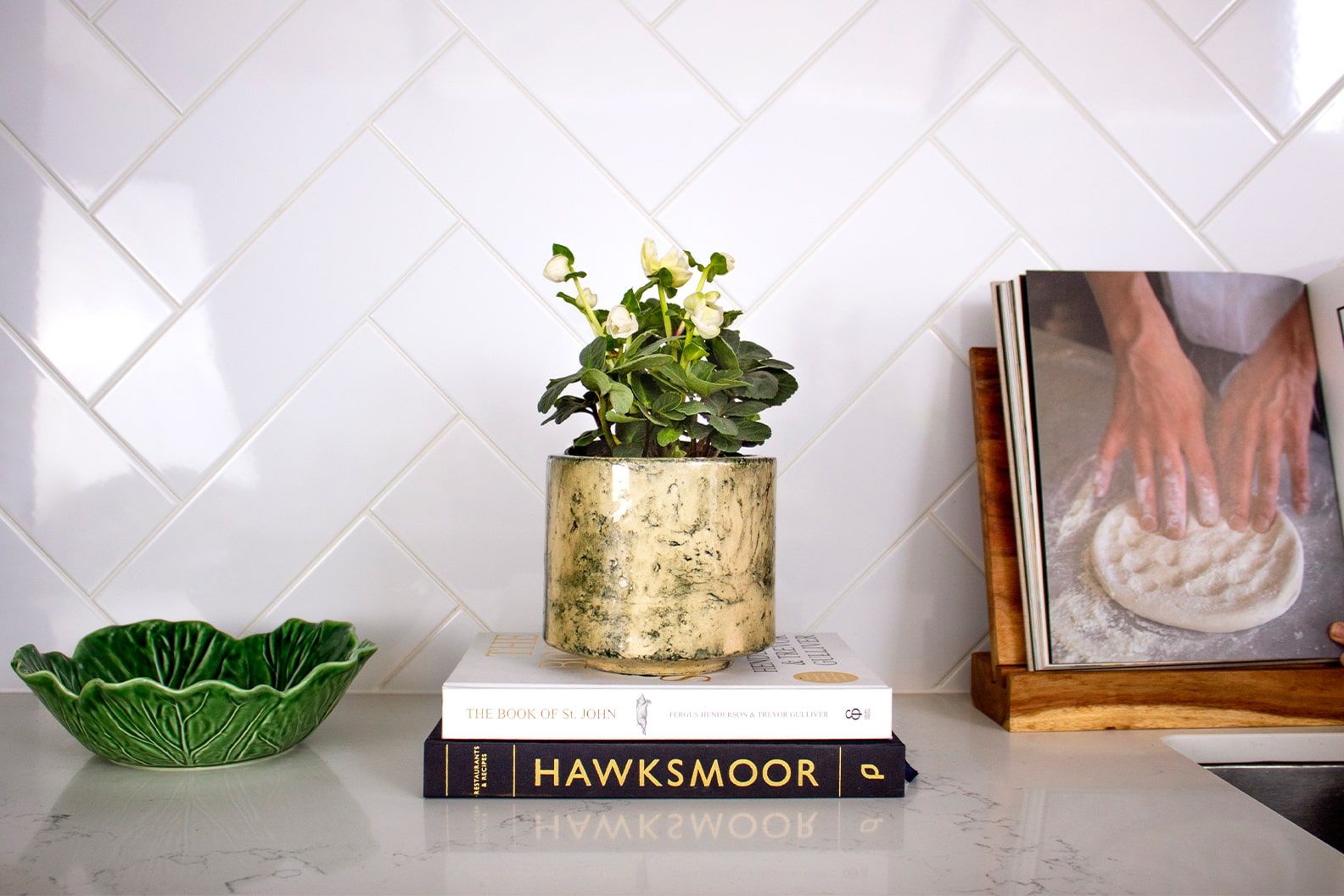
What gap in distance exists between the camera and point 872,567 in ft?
3.32

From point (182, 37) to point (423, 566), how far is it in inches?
21.8

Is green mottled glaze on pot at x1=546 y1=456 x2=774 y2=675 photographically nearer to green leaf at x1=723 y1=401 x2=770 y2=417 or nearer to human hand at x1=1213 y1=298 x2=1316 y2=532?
green leaf at x1=723 y1=401 x2=770 y2=417

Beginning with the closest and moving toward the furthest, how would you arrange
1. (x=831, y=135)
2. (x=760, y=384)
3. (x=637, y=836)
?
(x=637, y=836), (x=760, y=384), (x=831, y=135)

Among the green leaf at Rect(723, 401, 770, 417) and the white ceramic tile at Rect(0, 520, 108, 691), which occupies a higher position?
the green leaf at Rect(723, 401, 770, 417)

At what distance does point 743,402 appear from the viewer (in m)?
0.74

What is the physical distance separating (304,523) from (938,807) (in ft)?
2.07

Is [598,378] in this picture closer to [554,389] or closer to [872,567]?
[554,389]

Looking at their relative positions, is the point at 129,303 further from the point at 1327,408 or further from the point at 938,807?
the point at 1327,408

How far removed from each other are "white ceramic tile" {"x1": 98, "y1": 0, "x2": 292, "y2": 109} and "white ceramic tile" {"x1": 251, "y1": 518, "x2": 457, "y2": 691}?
0.46m

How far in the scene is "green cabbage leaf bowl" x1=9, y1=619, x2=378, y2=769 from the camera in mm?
712

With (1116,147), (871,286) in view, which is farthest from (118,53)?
(1116,147)

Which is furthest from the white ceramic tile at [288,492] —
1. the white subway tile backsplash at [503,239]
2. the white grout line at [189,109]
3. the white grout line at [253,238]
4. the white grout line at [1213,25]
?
the white grout line at [1213,25]

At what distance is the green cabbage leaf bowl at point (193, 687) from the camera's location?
0.71m

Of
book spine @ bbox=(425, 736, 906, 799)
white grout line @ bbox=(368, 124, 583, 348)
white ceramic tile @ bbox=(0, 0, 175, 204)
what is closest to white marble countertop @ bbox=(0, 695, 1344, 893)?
book spine @ bbox=(425, 736, 906, 799)
